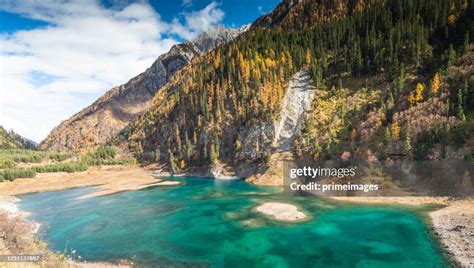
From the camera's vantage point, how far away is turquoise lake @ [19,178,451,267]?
35.4 metres

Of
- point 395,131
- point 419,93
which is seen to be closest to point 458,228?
point 395,131

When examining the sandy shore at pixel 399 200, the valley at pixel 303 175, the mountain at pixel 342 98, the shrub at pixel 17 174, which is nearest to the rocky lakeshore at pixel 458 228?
the valley at pixel 303 175

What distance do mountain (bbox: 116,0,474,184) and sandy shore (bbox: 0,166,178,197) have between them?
1978 centimetres

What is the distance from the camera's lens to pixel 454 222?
4244 cm

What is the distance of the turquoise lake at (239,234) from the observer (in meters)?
35.4

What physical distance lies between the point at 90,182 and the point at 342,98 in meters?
116

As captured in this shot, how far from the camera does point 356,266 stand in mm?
32375

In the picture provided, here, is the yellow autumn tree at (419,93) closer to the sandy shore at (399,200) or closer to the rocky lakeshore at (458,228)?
the sandy shore at (399,200)

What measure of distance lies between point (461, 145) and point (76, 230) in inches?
3217

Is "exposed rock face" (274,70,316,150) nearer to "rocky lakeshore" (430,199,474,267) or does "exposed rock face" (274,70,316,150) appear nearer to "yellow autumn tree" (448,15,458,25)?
"yellow autumn tree" (448,15,458,25)

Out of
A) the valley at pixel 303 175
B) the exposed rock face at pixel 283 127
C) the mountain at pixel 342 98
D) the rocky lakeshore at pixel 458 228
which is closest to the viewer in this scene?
the rocky lakeshore at pixel 458 228

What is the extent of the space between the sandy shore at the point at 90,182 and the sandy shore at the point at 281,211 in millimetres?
59228

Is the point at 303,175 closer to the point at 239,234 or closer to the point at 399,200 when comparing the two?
the point at 399,200

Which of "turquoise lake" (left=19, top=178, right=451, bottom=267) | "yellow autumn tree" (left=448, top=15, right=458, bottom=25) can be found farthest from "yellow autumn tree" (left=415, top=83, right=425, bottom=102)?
"yellow autumn tree" (left=448, top=15, right=458, bottom=25)
